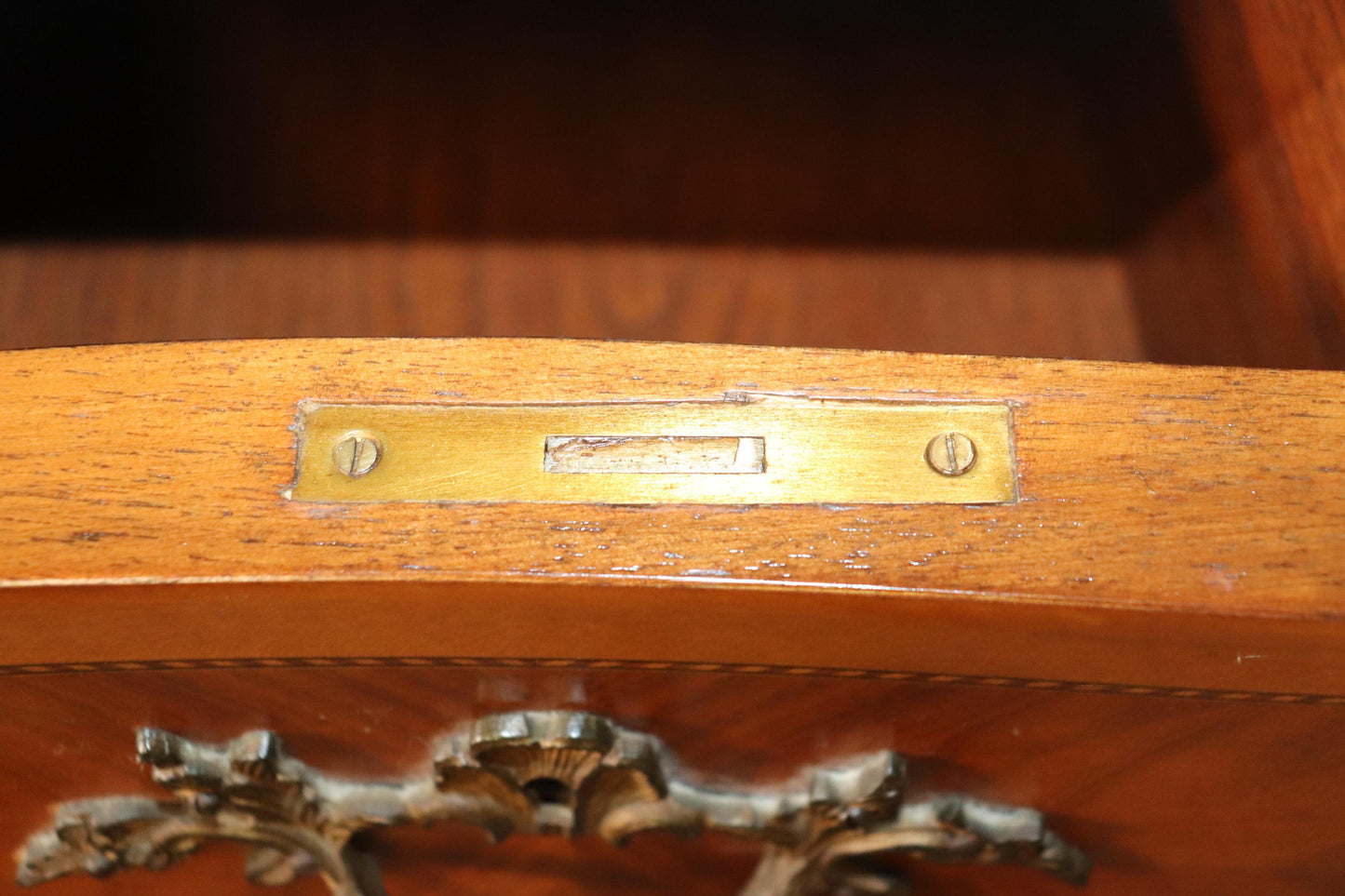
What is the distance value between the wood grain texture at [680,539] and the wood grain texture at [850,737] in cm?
2

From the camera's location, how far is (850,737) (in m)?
0.50

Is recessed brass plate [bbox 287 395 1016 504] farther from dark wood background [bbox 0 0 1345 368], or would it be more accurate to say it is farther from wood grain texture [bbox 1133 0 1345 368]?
dark wood background [bbox 0 0 1345 368]

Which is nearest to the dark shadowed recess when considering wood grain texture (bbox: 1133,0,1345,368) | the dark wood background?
the dark wood background

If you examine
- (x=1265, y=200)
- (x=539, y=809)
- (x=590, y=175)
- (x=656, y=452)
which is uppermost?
(x=590, y=175)

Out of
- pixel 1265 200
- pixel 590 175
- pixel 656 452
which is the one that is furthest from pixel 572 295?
pixel 656 452

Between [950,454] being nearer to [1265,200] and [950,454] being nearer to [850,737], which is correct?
[850,737]

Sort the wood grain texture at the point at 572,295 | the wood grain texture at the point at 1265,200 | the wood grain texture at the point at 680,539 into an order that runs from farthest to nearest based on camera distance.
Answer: the wood grain texture at the point at 572,295
the wood grain texture at the point at 1265,200
the wood grain texture at the point at 680,539

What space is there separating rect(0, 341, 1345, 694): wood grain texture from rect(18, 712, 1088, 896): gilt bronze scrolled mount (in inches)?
2.4

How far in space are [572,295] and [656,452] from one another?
23.2 inches

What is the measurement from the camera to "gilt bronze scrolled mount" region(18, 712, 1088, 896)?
0.50 meters

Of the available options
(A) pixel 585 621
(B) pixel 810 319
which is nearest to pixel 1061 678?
(A) pixel 585 621

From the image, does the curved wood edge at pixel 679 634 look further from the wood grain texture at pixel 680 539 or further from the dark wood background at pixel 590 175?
the dark wood background at pixel 590 175

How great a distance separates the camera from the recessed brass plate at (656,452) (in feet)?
1.44

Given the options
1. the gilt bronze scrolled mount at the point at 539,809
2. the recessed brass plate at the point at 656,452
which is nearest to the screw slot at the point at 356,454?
the recessed brass plate at the point at 656,452
